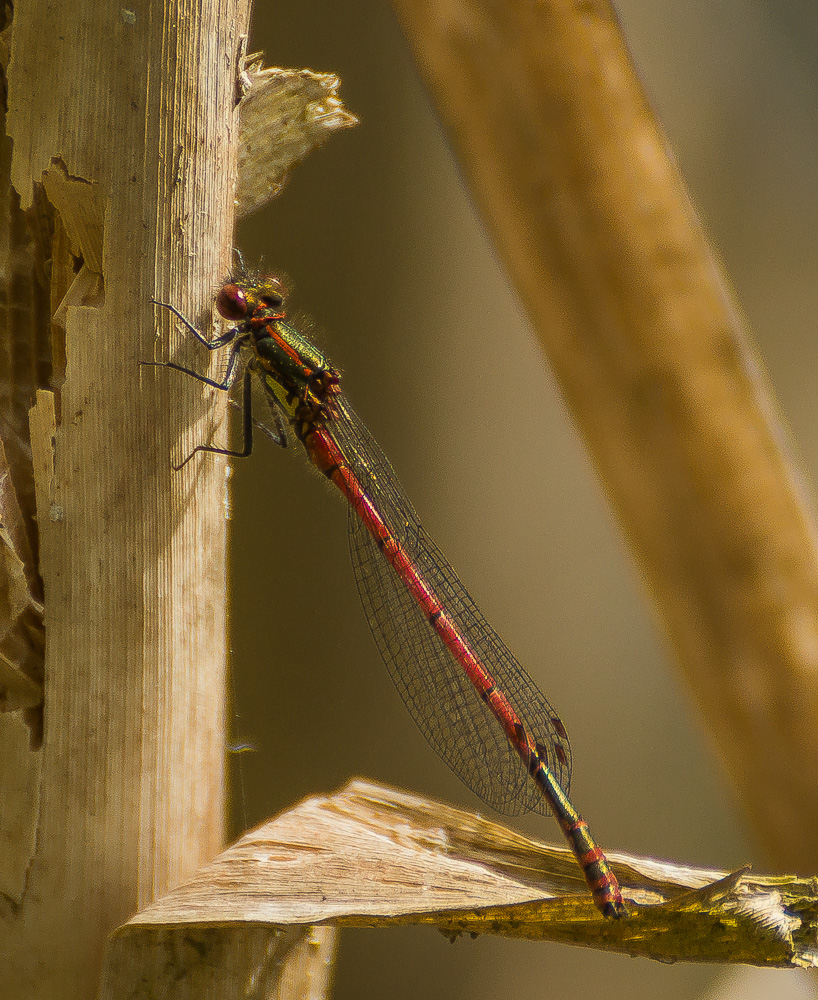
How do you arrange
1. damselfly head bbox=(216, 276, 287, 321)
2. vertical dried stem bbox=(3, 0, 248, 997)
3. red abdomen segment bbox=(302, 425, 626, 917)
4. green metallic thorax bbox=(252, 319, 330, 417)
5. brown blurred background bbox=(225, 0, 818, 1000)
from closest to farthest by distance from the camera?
vertical dried stem bbox=(3, 0, 248, 997), damselfly head bbox=(216, 276, 287, 321), green metallic thorax bbox=(252, 319, 330, 417), red abdomen segment bbox=(302, 425, 626, 917), brown blurred background bbox=(225, 0, 818, 1000)

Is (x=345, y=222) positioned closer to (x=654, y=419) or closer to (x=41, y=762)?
(x=654, y=419)

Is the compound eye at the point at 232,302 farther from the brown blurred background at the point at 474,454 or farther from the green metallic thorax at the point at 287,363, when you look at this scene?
the brown blurred background at the point at 474,454

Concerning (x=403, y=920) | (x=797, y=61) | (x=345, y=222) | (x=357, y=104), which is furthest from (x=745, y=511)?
(x=797, y=61)

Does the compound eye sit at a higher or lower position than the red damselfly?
higher

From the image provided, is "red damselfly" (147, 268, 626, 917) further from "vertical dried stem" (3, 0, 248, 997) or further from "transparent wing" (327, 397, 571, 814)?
"vertical dried stem" (3, 0, 248, 997)

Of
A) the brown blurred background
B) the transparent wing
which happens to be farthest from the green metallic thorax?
the brown blurred background

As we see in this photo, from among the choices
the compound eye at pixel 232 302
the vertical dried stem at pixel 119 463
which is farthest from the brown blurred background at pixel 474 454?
the vertical dried stem at pixel 119 463
